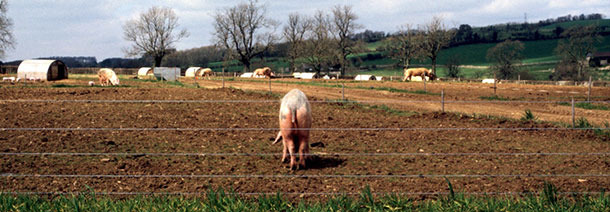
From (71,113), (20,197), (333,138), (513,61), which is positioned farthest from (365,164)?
(513,61)

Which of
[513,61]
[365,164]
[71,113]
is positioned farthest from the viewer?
[513,61]

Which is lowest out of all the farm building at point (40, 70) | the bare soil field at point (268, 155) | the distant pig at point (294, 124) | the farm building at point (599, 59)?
the bare soil field at point (268, 155)

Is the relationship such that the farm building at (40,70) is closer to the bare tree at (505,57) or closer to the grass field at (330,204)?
the grass field at (330,204)

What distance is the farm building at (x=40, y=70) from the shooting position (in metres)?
49.1

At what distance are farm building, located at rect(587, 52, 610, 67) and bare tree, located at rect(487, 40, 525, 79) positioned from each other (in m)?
19.2

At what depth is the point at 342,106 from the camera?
2172 centimetres

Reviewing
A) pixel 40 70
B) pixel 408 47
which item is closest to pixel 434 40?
pixel 408 47

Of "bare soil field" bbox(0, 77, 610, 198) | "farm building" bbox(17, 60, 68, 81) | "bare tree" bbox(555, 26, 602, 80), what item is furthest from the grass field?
"bare tree" bbox(555, 26, 602, 80)

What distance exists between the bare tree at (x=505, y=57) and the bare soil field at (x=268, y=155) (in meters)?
67.1

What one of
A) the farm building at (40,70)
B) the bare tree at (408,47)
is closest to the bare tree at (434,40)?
the bare tree at (408,47)

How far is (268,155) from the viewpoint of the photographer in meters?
11.0

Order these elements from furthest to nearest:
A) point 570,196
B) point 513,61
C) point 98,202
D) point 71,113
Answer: point 513,61, point 71,113, point 570,196, point 98,202

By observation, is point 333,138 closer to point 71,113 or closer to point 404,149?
point 404,149

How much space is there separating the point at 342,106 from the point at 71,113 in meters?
10.8
